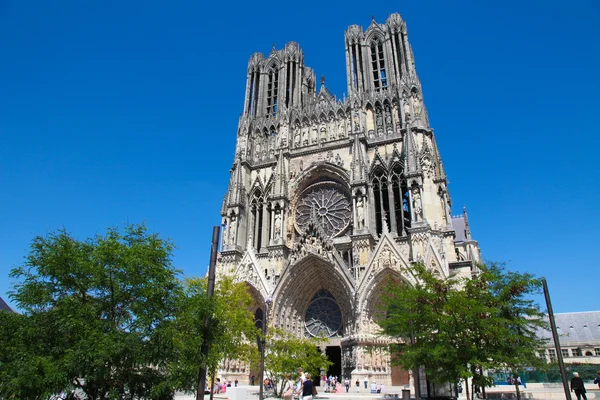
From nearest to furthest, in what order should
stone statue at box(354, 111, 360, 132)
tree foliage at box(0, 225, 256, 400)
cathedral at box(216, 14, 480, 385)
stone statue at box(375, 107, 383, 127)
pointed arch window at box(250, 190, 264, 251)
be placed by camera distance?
tree foliage at box(0, 225, 256, 400) < cathedral at box(216, 14, 480, 385) < stone statue at box(354, 111, 360, 132) < stone statue at box(375, 107, 383, 127) < pointed arch window at box(250, 190, 264, 251)

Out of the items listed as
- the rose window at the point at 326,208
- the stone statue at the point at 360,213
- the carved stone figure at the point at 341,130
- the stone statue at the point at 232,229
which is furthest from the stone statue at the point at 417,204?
the stone statue at the point at 232,229

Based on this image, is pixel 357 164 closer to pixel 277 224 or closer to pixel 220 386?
pixel 277 224

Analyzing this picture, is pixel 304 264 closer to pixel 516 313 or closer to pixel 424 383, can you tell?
pixel 424 383

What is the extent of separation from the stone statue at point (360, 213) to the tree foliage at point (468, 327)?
419 inches

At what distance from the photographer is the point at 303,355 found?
20344mm

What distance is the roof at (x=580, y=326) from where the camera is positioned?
43250mm

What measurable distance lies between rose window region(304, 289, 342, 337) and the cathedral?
0.22 ft

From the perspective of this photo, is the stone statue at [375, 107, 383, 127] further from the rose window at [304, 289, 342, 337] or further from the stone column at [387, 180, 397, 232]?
the rose window at [304, 289, 342, 337]

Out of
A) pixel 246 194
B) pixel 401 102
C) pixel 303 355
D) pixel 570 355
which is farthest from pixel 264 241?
pixel 570 355

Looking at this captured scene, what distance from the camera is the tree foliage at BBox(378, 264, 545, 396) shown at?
13852mm

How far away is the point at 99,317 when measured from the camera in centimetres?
1216

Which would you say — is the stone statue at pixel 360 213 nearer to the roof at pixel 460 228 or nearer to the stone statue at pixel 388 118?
the stone statue at pixel 388 118

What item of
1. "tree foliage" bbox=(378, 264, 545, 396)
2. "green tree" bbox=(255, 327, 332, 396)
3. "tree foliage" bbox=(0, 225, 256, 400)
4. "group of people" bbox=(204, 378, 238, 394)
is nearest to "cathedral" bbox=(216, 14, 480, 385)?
"group of people" bbox=(204, 378, 238, 394)

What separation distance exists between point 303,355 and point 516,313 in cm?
968
